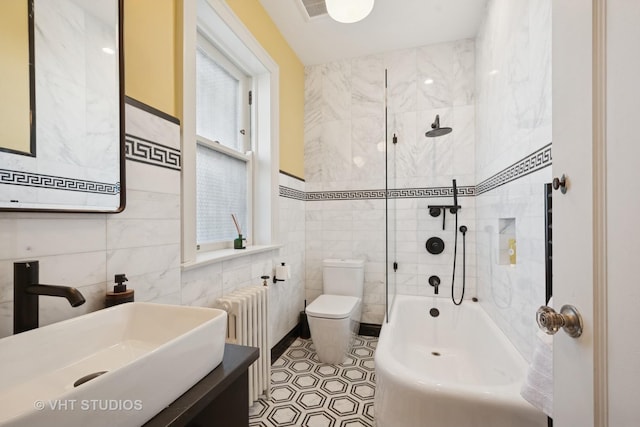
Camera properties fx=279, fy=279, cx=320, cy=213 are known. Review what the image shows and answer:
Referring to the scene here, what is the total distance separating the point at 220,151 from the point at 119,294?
1.22 metres

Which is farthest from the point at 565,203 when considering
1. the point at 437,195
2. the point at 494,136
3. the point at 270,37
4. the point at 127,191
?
the point at 270,37

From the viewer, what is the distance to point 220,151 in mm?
1939

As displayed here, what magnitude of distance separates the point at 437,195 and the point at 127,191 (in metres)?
2.34

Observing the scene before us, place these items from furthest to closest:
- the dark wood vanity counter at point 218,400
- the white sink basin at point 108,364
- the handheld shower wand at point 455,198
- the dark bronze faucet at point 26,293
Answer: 1. the handheld shower wand at point 455,198
2. the dark bronze faucet at point 26,293
3. the dark wood vanity counter at point 218,400
4. the white sink basin at point 108,364

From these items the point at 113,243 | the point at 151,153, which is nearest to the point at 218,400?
the point at 113,243

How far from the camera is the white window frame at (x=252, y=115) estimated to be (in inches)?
52.6

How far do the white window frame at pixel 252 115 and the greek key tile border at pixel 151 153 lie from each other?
5 centimetres

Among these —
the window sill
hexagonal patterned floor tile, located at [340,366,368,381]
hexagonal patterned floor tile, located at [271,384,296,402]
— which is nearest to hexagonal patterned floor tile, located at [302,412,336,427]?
hexagonal patterned floor tile, located at [271,384,296,402]

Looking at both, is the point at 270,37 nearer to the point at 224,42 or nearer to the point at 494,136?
the point at 224,42

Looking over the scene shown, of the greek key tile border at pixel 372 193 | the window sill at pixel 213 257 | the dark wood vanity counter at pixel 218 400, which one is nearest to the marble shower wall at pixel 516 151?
the greek key tile border at pixel 372 193

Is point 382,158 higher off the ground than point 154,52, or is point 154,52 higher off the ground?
point 154,52

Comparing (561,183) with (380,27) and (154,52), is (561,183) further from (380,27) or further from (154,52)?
(380,27)

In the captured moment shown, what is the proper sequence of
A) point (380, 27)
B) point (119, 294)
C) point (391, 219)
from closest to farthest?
point (119, 294)
point (380, 27)
point (391, 219)

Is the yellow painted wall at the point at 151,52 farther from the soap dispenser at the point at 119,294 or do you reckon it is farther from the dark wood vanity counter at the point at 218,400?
the dark wood vanity counter at the point at 218,400
